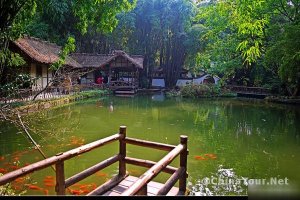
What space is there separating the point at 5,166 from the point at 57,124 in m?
6.18

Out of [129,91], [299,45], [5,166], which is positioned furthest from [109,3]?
[129,91]

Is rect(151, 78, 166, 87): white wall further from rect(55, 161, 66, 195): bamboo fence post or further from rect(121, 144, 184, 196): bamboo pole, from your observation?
rect(55, 161, 66, 195): bamboo fence post

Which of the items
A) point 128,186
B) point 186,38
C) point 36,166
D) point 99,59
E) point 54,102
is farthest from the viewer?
point 186,38

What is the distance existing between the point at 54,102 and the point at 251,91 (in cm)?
2057

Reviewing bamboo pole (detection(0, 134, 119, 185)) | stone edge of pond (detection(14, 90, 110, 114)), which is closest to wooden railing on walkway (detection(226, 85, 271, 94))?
stone edge of pond (detection(14, 90, 110, 114))

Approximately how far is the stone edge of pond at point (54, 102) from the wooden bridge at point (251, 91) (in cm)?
1423

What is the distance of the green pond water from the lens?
7848 mm

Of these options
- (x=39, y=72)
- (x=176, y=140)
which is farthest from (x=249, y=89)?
(x=176, y=140)

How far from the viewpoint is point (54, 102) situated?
2005 centimetres

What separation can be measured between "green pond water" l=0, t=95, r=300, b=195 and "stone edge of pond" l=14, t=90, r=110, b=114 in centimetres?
81

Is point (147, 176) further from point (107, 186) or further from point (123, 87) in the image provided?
point (123, 87)

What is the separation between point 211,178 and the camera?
301 inches

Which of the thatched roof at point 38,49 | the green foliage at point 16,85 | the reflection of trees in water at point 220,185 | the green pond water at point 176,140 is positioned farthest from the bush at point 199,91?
the reflection of trees in water at point 220,185

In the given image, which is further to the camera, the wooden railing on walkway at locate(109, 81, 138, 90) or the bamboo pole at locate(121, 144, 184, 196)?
the wooden railing on walkway at locate(109, 81, 138, 90)
